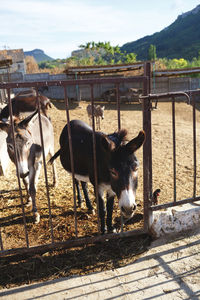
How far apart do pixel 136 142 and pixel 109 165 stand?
43 centimetres

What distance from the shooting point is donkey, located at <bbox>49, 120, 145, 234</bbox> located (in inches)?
105

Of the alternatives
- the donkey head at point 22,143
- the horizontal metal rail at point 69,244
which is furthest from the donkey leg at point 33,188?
Result: the horizontal metal rail at point 69,244

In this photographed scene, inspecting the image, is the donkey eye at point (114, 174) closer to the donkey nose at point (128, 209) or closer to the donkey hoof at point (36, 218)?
the donkey nose at point (128, 209)

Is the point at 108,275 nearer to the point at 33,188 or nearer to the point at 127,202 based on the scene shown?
the point at 127,202

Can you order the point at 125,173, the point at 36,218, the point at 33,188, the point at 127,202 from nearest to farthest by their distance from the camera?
1. the point at 127,202
2. the point at 125,173
3. the point at 36,218
4. the point at 33,188

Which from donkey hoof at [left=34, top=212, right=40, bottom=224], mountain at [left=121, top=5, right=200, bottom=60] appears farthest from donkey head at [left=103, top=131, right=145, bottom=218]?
mountain at [left=121, top=5, right=200, bottom=60]

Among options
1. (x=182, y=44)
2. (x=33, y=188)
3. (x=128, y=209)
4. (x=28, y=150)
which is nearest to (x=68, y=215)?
(x=33, y=188)

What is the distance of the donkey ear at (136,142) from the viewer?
8.96 feet

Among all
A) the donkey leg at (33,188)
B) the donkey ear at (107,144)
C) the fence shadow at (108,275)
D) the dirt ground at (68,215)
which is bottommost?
the fence shadow at (108,275)

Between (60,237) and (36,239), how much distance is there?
35cm

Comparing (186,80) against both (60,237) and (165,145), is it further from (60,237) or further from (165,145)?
(60,237)

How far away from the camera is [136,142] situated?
9.03 feet

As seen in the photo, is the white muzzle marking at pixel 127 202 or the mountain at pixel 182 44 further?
the mountain at pixel 182 44

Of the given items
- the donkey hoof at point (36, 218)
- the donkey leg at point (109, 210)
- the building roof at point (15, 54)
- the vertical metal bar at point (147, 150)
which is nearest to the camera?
the vertical metal bar at point (147, 150)
